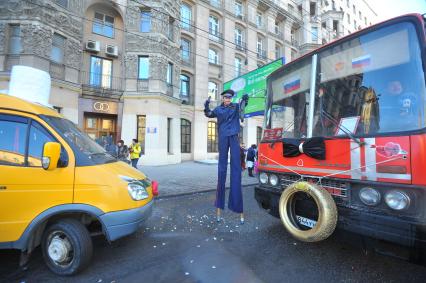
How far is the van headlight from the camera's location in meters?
3.27

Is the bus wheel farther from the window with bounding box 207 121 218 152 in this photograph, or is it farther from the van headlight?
the window with bounding box 207 121 218 152

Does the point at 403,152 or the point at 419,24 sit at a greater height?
the point at 419,24

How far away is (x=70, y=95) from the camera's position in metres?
15.9

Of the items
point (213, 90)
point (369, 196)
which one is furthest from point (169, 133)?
point (369, 196)

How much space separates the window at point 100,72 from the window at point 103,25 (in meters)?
1.93

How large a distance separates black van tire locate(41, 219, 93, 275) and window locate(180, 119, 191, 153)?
18774mm

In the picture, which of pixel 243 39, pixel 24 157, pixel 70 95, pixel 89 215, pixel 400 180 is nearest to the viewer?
pixel 400 180

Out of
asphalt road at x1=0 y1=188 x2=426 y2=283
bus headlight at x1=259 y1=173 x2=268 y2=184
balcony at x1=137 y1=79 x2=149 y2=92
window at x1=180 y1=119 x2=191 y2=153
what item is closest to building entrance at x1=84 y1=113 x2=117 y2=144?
balcony at x1=137 y1=79 x2=149 y2=92

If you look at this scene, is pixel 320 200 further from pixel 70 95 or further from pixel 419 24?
pixel 70 95

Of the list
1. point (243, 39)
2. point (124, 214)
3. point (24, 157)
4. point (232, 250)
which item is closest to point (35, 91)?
point (24, 157)

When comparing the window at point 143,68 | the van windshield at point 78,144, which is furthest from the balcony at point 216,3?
the van windshield at point 78,144

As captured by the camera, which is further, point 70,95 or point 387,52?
point 70,95

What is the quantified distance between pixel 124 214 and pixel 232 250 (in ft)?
5.43

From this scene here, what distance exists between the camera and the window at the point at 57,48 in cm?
1505
